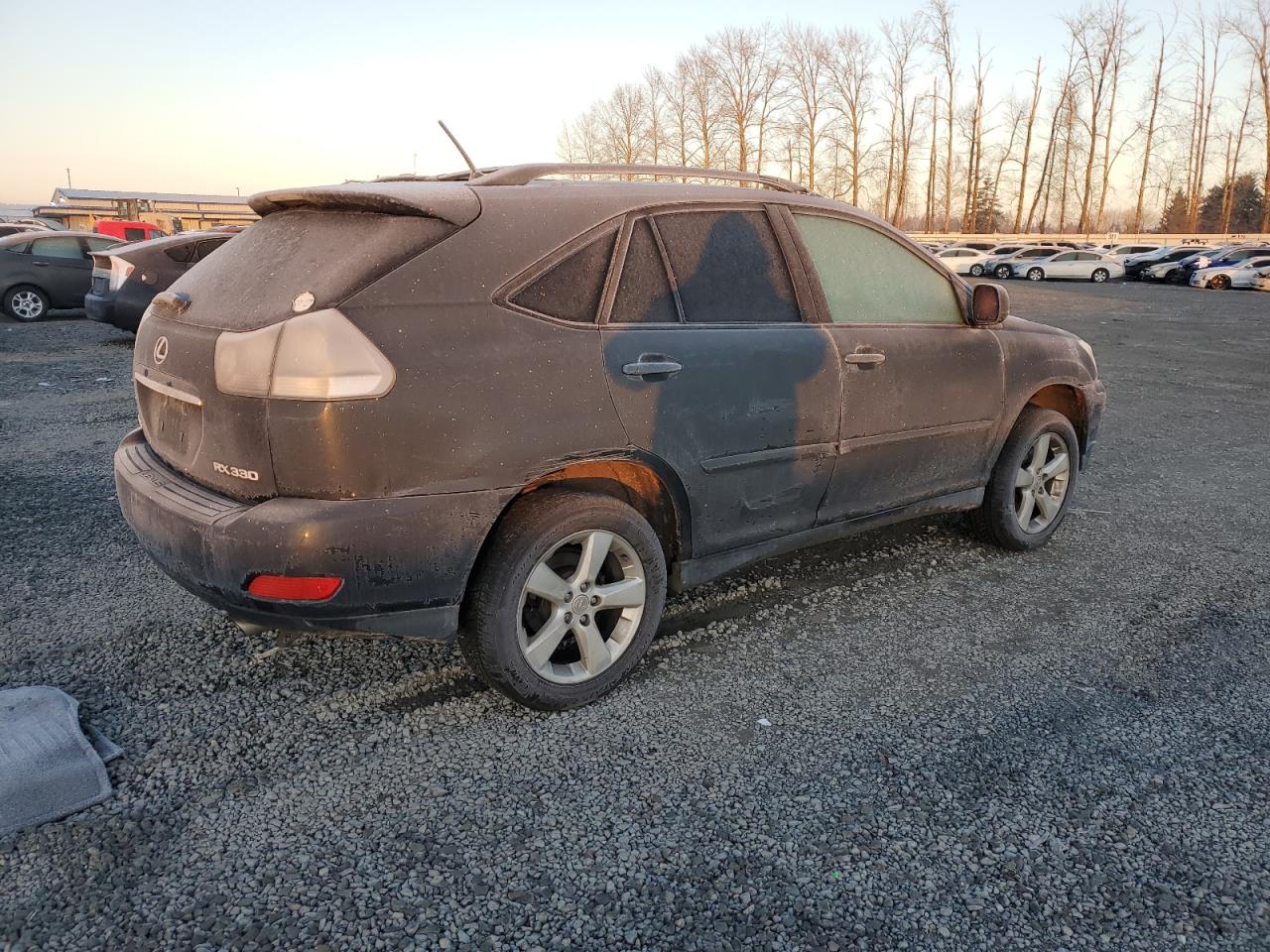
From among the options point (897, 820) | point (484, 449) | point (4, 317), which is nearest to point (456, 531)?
point (484, 449)

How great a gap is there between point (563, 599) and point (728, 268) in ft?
4.62

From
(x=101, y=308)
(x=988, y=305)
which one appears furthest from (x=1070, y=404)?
(x=101, y=308)

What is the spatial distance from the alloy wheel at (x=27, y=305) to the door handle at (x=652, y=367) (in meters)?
16.1

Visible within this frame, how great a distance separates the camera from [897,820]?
2.54 meters

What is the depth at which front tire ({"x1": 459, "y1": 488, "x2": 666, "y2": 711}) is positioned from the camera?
2.84m

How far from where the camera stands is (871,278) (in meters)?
3.95

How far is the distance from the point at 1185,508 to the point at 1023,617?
2497 mm

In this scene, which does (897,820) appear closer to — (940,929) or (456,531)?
(940,929)

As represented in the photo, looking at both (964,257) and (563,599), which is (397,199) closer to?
(563,599)

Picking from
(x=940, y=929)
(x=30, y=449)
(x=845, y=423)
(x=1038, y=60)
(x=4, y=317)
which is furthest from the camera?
(x=1038, y=60)

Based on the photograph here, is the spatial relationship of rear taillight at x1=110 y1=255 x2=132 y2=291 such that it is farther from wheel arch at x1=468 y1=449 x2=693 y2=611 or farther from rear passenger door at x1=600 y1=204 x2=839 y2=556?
wheel arch at x1=468 y1=449 x2=693 y2=611

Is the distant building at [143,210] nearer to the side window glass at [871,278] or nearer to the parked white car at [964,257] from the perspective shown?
the parked white car at [964,257]

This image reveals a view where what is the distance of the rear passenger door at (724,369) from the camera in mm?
A: 3088

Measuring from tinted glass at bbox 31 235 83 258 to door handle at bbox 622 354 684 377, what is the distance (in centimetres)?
1612
